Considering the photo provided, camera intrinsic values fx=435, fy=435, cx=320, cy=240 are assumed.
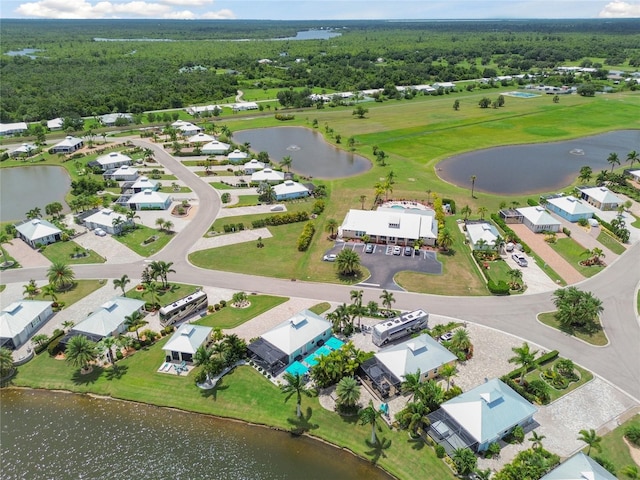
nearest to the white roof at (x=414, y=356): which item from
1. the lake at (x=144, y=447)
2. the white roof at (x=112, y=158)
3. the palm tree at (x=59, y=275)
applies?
the lake at (x=144, y=447)

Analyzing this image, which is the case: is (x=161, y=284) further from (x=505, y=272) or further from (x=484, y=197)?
(x=484, y=197)

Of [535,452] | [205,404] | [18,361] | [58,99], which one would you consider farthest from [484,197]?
[58,99]

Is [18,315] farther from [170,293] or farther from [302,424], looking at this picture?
[302,424]

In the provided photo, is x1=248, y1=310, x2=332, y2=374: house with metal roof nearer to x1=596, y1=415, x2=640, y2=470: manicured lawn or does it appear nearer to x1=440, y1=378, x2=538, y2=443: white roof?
x1=440, y1=378, x2=538, y2=443: white roof

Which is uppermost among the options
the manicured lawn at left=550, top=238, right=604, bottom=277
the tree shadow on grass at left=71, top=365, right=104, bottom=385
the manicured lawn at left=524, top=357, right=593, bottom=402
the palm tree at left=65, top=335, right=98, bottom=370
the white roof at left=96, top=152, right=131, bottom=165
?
the white roof at left=96, top=152, right=131, bottom=165

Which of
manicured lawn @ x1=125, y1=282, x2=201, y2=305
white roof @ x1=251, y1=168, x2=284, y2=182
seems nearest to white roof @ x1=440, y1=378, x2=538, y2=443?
manicured lawn @ x1=125, y1=282, x2=201, y2=305
